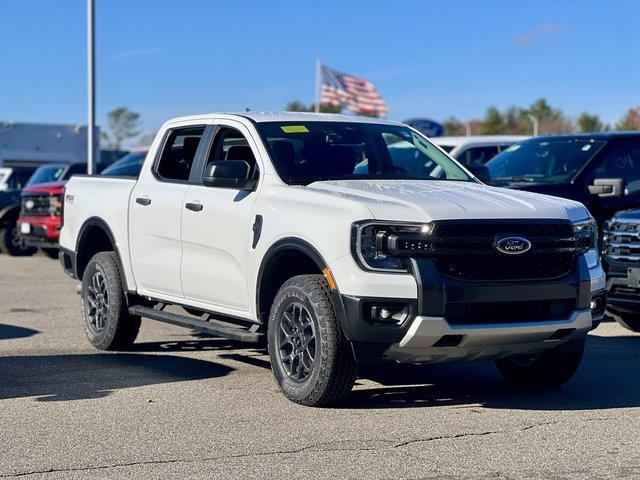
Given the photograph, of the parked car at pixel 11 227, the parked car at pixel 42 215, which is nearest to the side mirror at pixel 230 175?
the parked car at pixel 42 215

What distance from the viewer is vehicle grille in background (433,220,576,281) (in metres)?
6.71

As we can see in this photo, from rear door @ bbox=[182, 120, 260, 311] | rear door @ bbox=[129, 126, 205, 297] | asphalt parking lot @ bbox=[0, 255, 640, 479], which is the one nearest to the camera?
asphalt parking lot @ bbox=[0, 255, 640, 479]

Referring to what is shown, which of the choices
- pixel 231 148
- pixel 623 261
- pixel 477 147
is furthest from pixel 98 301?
pixel 477 147

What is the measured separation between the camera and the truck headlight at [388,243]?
6.66 meters

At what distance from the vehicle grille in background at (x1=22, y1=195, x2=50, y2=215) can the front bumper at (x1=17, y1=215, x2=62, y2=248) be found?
84 millimetres

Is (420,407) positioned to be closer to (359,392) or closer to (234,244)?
(359,392)

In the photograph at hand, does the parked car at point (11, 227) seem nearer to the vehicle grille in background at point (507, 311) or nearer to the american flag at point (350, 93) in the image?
the vehicle grille in background at point (507, 311)

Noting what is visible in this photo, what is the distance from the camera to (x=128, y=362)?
8.98 metres

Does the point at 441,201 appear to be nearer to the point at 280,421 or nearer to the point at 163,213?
the point at 280,421

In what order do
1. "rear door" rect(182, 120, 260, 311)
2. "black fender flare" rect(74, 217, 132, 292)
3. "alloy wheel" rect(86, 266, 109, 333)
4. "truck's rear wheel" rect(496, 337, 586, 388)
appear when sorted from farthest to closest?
"alloy wheel" rect(86, 266, 109, 333) → "black fender flare" rect(74, 217, 132, 292) → "rear door" rect(182, 120, 260, 311) → "truck's rear wheel" rect(496, 337, 586, 388)

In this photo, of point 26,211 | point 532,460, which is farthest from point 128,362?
point 26,211

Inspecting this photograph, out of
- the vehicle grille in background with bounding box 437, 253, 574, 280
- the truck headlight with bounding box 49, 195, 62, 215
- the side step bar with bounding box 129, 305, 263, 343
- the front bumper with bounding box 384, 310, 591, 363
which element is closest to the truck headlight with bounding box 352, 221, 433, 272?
the vehicle grille in background with bounding box 437, 253, 574, 280

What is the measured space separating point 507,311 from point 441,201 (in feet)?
2.50

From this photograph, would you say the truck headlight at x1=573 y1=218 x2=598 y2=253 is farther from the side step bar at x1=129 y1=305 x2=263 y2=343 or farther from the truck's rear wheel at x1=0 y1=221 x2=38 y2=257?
the truck's rear wheel at x1=0 y1=221 x2=38 y2=257
